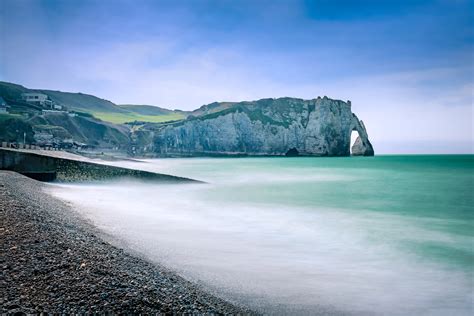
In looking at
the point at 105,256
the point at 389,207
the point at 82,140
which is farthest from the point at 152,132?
the point at 105,256

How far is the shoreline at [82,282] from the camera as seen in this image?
4219 millimetres

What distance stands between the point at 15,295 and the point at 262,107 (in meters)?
111

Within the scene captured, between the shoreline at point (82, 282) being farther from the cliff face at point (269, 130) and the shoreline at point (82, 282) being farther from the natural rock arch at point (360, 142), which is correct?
the natural rock arch at point (360, 142)

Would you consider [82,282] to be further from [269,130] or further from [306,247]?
[269,130]

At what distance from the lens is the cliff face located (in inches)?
4257

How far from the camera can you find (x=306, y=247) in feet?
34.2

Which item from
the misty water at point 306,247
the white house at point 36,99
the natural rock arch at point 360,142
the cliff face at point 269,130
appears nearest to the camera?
the misty water at point 306,247

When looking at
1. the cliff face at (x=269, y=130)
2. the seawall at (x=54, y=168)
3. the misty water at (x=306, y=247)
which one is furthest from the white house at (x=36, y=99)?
the misty water at (x=306, y=247)

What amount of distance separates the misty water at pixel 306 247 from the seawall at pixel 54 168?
130 inches

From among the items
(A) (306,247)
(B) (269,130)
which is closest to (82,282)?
(A) (306,247)

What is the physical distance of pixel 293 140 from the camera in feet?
365

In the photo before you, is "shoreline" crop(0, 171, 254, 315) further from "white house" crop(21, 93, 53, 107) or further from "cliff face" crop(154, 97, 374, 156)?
"white house" crop(21, 93, 53, 107)

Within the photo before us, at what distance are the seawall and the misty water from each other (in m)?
3.31

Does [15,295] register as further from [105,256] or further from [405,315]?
[405,315]
